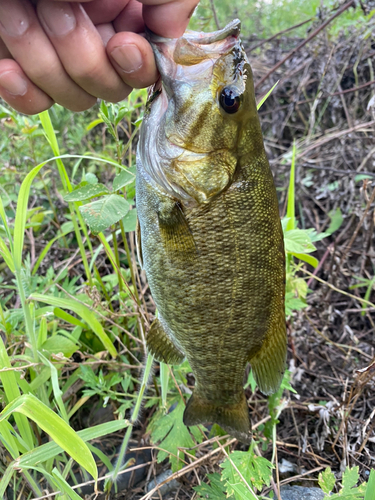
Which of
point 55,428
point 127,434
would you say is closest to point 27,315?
point 55,428

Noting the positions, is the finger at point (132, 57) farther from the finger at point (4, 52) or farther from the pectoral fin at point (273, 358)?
the pectoral fin at point (273, 358)

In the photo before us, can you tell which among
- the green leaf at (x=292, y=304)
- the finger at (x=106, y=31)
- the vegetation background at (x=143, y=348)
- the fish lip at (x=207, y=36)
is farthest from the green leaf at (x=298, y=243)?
the finger at (x=106, y=31)

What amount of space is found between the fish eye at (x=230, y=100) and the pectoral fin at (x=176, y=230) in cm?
38

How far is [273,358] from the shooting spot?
61.6 inches

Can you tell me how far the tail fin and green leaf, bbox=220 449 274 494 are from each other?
139mm

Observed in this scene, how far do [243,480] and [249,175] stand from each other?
1118mm

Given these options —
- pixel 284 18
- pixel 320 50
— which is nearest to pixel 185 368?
pixel 320 50

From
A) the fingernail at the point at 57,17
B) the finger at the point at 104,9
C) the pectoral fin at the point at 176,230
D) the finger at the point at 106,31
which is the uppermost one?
the finger at the point at 104,9

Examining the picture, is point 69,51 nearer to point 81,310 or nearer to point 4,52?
point 4,52

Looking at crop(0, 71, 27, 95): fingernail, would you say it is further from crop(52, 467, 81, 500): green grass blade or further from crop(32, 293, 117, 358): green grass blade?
crop(52, 467, 81, 500): green grass blade

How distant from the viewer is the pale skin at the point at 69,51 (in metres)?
1.18

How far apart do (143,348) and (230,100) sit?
1410 mm

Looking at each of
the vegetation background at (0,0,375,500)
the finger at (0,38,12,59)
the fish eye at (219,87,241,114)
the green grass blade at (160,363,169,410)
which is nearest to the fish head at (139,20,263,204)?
the fish eye at (219,87,241,114)

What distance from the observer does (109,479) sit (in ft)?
5.09
